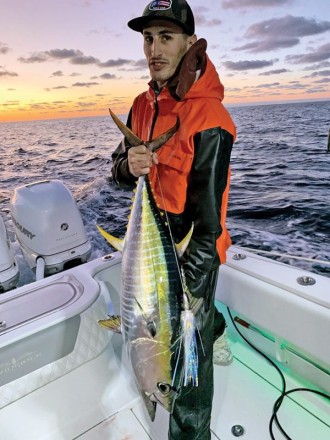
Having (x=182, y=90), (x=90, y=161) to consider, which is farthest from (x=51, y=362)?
(x=90, y=161)

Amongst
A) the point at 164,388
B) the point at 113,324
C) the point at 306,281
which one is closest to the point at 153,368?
the point at 164,388

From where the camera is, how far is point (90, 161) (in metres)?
16.6

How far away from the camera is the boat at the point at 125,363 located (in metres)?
1.86

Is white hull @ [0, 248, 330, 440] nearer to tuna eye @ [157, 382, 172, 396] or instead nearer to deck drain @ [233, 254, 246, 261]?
deck drain @ [233, 254, 246, 261]

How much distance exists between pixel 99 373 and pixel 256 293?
1091mm

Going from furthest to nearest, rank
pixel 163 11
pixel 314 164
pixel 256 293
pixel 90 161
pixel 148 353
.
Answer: pixel 90 161
pixel 314 164
pixel 256 293
pixel 163 11
pixel 148 353

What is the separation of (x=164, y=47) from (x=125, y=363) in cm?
194

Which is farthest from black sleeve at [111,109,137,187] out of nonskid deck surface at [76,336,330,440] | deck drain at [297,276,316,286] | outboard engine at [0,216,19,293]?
outboard engine at [0,216,19,293]

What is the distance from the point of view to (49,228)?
3070mm

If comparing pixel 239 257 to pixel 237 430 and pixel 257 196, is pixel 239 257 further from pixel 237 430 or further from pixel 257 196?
pixel 257 196

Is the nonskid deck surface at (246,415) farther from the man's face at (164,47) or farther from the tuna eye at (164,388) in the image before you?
the man's face at (164,47)

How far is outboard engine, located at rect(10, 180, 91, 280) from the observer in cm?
307

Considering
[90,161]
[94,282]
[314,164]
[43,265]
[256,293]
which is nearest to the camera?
[256,293]

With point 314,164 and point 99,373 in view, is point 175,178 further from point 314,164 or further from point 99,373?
point 314,164
